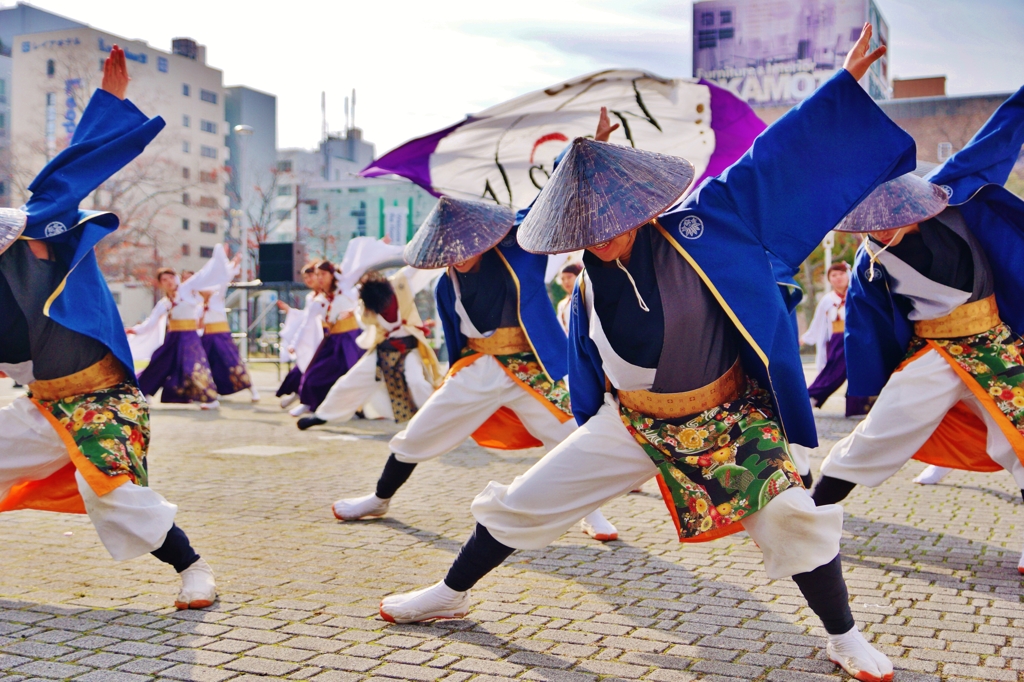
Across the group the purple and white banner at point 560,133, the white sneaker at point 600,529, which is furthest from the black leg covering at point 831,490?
the purple and white banner at point 560,133

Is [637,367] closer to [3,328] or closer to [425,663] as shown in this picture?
[425,663]

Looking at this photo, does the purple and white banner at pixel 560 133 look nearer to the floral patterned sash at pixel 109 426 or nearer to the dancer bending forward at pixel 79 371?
the dancer bending forward at pixel 79 371

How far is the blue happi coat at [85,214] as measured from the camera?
387 cm

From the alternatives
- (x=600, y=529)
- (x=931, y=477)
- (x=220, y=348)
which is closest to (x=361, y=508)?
(x=600, y=529)

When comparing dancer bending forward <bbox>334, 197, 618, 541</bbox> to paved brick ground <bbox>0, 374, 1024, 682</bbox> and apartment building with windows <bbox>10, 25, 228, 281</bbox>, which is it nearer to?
paved brick ground <bbox>0, 374, 1024, 682</bbox>

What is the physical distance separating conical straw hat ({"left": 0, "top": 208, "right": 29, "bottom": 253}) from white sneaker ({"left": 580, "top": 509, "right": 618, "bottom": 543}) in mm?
2958

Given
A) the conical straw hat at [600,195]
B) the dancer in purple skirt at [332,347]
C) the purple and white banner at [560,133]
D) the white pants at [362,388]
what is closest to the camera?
the conical straw hat at [600,195]

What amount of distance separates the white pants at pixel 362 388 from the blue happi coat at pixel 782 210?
5.93 metres

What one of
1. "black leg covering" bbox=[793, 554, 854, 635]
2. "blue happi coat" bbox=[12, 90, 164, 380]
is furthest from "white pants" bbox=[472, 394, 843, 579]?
"blue happi coat" bbox=[12, 90, 164, 380]

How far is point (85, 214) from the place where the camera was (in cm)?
406

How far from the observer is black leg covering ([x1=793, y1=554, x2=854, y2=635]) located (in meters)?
2.99

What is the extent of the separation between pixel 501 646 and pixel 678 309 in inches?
52.6

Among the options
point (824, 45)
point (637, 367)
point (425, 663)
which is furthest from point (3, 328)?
point (824, 45)

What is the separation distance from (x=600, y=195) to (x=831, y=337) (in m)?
9.00
